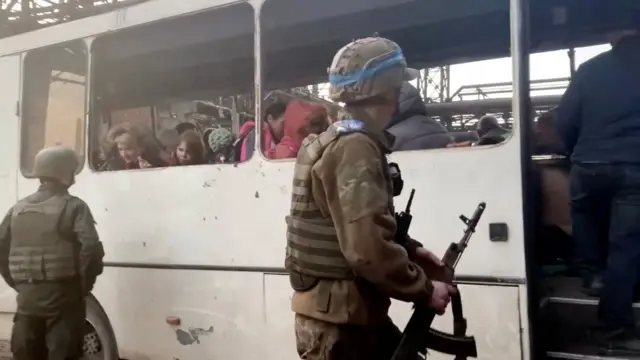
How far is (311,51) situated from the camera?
417cm

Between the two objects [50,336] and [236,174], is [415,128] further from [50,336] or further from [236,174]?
[50,336]

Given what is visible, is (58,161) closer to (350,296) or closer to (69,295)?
(69,295)

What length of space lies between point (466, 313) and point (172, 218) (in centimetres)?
177

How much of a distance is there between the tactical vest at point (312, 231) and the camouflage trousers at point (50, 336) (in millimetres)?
1986

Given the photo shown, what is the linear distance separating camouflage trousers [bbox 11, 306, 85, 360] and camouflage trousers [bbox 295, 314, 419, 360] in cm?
195

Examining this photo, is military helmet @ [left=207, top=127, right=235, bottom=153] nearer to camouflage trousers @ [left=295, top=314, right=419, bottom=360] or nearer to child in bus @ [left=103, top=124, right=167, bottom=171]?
child in bus @ [left=103, top=124, right=167, bottom=171]

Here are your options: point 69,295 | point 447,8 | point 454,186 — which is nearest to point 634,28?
point 447,8

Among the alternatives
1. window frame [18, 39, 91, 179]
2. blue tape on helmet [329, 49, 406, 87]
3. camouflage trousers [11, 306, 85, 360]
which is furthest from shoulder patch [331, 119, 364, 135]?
window frame [18, 39, 91, 179]

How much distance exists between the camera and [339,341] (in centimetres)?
210

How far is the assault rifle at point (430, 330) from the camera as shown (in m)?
2.18

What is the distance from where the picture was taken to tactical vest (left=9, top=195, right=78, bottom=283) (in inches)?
143

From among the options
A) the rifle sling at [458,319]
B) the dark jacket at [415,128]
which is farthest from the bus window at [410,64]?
the rifle sling at [458,319]

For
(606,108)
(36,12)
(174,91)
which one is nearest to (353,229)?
(606,108)

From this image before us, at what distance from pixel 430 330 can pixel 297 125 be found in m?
1.53
